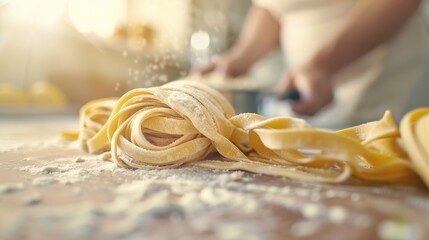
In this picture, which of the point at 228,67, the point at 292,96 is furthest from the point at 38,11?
the point at 292,96

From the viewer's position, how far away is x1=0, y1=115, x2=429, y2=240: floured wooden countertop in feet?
0.98

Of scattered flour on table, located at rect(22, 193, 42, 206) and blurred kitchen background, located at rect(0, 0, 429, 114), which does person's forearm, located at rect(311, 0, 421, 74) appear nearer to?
blurred kitchen background, located at rect(0, 0, 429, 114)

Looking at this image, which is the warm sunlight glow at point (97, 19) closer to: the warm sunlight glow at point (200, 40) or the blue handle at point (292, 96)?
the warm sunlight glow at point (200, 40)

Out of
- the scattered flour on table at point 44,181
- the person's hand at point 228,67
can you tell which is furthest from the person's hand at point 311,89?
the scattered flour on table at point 44,181

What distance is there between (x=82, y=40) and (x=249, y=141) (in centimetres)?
231

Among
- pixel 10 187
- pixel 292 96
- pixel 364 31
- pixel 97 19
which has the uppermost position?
pixel 97 19

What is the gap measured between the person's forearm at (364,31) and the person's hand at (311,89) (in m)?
0.04

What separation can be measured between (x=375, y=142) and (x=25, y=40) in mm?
2354

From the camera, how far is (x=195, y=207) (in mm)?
353

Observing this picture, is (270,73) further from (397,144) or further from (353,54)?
(397,144)

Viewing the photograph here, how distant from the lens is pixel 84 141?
0.69m

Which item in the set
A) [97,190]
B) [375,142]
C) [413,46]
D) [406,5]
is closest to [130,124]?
[97,190]

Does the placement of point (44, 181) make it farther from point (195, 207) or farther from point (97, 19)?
point (97, 19)

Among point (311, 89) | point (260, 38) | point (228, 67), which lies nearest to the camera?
point (311, 89)
